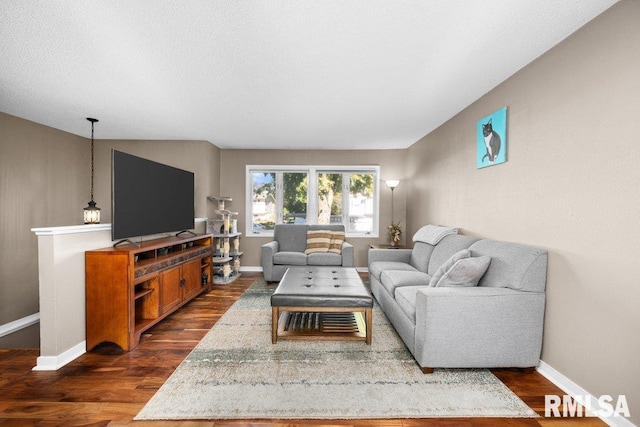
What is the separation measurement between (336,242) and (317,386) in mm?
3015

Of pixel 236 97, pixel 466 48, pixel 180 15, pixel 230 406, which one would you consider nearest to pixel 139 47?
pixel 180 15

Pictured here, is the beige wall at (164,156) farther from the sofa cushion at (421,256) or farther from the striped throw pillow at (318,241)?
the sofa cushion at (421,256)

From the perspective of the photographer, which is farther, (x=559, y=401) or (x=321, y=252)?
(x=321, y=252)

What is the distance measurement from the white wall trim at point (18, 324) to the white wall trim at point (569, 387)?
546cm

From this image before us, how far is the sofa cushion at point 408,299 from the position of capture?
231 centimetres

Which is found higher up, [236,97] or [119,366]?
[236,97]

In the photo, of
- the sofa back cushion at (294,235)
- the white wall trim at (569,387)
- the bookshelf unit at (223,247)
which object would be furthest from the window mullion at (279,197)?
the white wall trim at (569,387)

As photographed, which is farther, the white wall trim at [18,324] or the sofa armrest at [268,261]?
the sofa armrest at [268,261]

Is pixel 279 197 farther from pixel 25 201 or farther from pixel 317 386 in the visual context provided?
pixel 317 386

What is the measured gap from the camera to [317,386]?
1.97 meters

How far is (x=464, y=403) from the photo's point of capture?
1817mm

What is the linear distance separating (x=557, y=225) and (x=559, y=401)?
116 centimetres

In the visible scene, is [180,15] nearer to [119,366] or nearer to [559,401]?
[119,366]

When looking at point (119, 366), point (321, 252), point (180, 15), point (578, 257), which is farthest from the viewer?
point (321, 252)
